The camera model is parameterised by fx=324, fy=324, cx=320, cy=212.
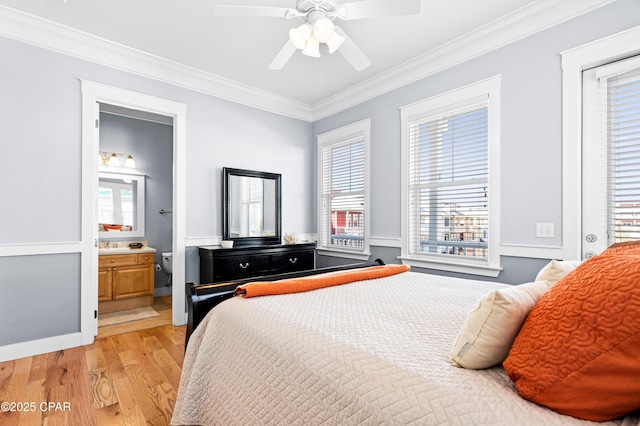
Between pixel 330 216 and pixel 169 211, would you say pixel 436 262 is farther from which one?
pixel 169 211

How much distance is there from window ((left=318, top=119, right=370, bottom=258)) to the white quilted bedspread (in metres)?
2.12

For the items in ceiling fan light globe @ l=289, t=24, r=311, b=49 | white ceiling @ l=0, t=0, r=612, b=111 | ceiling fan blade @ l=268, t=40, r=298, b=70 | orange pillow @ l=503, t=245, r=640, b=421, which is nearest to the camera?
orange pillow @ l=503, t=245, r=640, b=421

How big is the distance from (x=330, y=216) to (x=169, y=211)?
249cm

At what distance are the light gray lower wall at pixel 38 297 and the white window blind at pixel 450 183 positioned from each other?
324 cm

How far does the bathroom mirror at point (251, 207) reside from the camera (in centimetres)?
384

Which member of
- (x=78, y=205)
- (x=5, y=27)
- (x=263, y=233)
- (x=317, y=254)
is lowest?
(x=317, y=254)

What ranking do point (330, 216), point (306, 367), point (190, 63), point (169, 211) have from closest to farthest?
point (306, 367)
point (190, 63)
point (330, 216)
point (169, 211)

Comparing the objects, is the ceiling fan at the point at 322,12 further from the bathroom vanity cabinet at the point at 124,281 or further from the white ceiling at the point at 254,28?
the bathroom vanity cabinet at the point at 124,281

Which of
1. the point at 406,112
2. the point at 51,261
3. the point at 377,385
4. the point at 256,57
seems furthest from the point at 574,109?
the point at 51,261

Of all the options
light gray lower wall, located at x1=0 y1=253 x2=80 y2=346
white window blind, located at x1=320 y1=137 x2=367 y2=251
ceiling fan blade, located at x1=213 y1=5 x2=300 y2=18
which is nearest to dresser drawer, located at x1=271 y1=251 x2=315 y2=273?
white window blind, located at x1=320 y1=137 x2=367 y2=251

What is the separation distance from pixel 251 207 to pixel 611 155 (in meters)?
3.39

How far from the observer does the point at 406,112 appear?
343 centimetres

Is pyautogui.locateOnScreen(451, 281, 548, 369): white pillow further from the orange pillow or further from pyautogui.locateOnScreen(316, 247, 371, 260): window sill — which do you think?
pyautogui.locateOnScreen(316, 247, 371, 260): window sill

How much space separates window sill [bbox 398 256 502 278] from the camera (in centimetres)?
275
